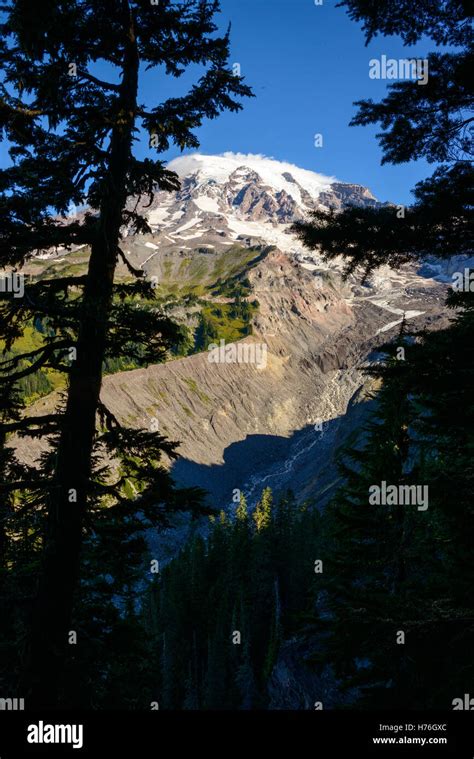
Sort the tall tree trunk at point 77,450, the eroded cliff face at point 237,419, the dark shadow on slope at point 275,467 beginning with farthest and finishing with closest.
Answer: the eroded cliff face at point 237,419 < the dark shadow on slope at point 275,467 < the tall tree trunk at point 77,450

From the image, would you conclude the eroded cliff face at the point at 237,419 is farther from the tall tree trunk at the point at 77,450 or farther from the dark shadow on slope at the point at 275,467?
the tall tree trunk at the point at 77,450

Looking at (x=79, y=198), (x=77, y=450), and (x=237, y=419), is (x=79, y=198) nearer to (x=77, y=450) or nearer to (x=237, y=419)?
(x=77, y=450)

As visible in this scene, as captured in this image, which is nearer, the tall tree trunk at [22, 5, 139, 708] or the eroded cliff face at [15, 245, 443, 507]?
the tall tree trunk at [22, 5, 139, 708]

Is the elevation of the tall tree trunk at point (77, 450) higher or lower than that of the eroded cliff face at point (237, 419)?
lower

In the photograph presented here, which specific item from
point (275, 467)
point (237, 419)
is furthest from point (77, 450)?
point (237, 419)

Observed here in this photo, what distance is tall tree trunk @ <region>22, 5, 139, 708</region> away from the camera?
7.03 m

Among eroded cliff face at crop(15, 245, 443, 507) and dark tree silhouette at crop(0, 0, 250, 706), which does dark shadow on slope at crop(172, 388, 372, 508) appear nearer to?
eroded cliff face at crop(15, 245, 443, 507)

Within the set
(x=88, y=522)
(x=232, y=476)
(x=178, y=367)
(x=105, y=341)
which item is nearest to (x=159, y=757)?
(x=88, y=522)

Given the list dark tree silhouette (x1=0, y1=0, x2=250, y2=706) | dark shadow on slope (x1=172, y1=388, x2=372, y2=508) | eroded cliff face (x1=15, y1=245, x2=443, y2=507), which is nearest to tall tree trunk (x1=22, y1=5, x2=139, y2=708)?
dark tree silhouette (x1=0, y1=0, x2=250, y2=706)

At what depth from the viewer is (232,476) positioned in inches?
5635

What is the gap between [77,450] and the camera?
7.69 m

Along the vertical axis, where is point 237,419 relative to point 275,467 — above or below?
above

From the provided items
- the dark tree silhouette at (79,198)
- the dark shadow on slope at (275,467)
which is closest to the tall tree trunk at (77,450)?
the dark tree silhouette at (79,198)

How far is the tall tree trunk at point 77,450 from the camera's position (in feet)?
23.1
